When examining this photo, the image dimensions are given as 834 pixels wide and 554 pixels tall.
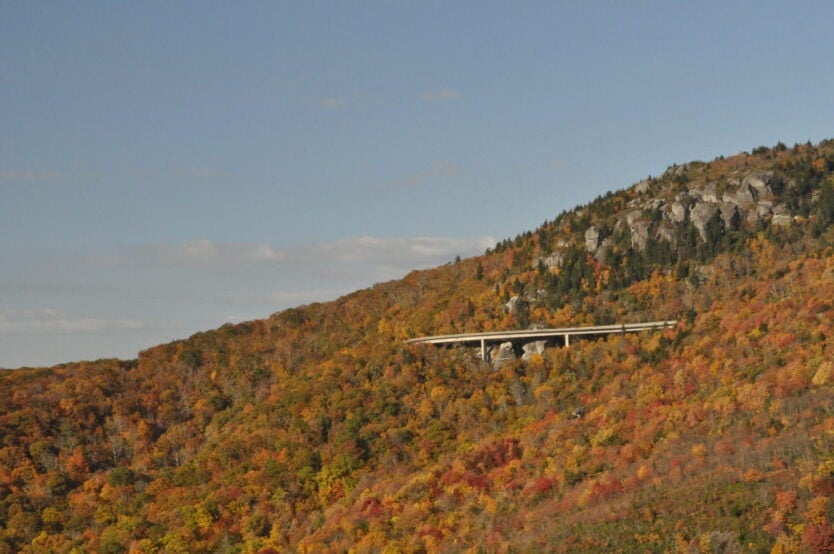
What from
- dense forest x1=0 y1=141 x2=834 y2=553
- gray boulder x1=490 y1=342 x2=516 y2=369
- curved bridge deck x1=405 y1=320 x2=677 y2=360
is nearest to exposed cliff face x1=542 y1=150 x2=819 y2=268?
dense forest x1=0 y1=141 x2=834 y2=553

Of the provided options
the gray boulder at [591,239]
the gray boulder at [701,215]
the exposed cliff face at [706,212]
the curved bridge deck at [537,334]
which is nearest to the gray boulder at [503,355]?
the curved bridge deck at [537,334]

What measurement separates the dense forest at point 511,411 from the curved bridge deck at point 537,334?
6.14 feet

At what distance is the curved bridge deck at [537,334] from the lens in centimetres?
12681

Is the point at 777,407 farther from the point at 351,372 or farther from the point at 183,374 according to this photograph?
the point at 183,374

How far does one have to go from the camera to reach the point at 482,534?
8906cm

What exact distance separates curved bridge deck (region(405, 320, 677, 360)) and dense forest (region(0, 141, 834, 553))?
1873mm

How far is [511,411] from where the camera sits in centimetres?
12069

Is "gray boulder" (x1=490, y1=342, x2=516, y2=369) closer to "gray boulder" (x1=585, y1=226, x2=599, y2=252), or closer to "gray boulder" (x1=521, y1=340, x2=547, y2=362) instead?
"gray boulder" (x1=521, y1=340, x2=547, y2=362)

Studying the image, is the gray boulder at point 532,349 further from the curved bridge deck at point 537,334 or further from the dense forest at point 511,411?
the dense forest at point 511,411

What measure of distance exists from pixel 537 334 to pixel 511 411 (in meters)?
16.0

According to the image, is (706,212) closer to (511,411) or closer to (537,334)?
(537,334)

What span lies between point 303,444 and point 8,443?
40.8 meters

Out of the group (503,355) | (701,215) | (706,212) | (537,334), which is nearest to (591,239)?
(701,215)

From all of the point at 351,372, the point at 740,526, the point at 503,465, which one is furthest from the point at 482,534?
the point at 351,372
